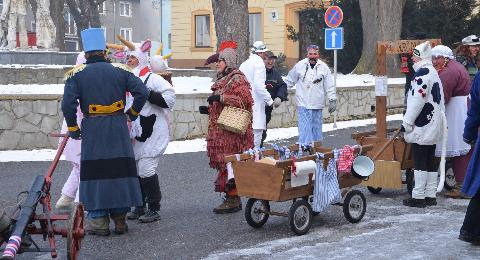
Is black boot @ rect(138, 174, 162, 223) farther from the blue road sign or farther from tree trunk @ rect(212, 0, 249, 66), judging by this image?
the blue road sign

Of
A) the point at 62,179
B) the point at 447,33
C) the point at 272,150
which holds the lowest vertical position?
the point at 62,179

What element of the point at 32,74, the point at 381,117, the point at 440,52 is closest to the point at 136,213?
the point at 381,117

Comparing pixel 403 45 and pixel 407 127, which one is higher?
pixel 403 45

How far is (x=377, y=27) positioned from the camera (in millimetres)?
25641

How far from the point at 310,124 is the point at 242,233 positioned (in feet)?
14.7

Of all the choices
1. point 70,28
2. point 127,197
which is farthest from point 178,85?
point 70,28

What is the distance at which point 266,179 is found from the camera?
25.2 feet

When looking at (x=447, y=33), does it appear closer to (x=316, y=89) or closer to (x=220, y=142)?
(x=316, y=89)

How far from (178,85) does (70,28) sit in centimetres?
4768

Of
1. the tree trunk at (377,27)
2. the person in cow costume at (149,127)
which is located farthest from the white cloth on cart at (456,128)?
the tree trunk at (377,27)

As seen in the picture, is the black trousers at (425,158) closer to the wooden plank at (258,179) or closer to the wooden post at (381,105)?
the wooden post at (381,105)

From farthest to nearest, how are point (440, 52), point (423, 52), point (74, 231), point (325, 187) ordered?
point (440, 52) → point (423, 52) → point (325, 187) → point (74, 231)

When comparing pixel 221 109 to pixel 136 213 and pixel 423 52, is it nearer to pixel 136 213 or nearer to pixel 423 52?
pixel 136 213

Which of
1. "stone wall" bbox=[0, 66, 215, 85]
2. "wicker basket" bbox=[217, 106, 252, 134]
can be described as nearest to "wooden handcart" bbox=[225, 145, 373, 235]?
"wicker basket" bbox=[217, 106, 252, 134]
